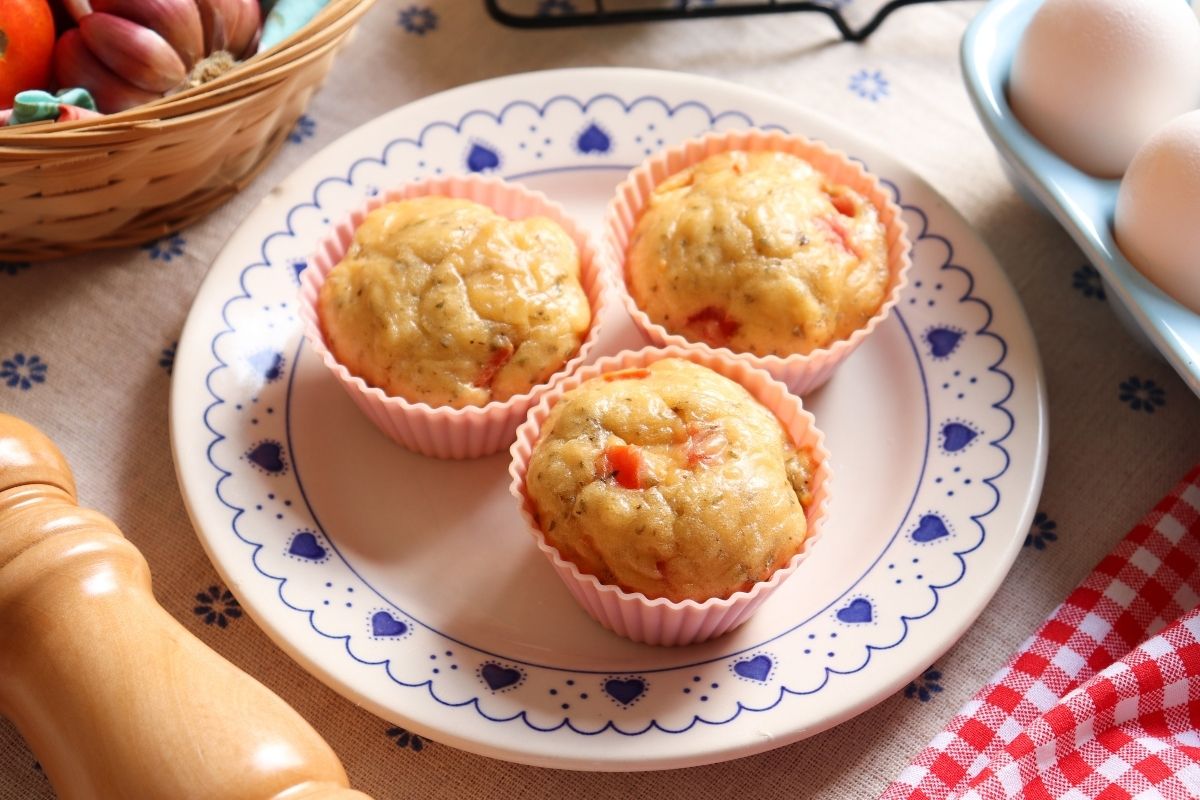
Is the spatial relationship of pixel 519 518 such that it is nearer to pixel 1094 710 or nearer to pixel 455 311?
pixel 455 311

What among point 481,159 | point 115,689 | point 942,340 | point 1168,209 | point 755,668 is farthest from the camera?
point 481,159

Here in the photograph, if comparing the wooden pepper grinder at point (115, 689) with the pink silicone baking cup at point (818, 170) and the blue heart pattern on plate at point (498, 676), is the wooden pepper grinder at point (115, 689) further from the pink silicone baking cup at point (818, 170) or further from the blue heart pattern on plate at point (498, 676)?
the pink silicone baking cup at point (818, 170)

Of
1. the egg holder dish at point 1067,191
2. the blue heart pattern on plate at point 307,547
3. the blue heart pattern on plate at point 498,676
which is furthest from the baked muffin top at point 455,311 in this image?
the egg holder dish at point 1067,191

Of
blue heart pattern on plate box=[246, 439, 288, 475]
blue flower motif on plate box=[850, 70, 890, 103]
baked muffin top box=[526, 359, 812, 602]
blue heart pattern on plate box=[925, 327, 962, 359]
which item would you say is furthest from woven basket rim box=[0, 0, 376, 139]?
blue heart pattern on plate box=[925, 327, 962, 359]

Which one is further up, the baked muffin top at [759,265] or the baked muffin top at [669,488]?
the baked muffin top at [759,265]

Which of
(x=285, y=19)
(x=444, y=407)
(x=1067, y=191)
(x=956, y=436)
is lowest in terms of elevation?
(x=956, y=436)

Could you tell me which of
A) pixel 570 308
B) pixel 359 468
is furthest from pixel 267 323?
pixel 570 308

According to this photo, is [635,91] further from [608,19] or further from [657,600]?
[657,600]

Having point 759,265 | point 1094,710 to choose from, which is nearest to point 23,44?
point 759,265
